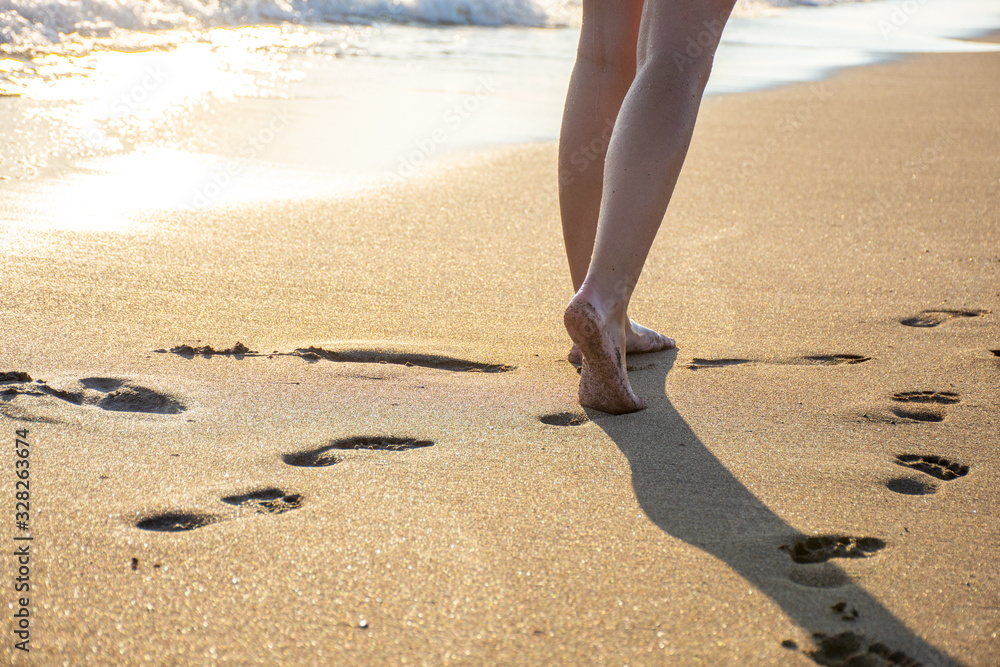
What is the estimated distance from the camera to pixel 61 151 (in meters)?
3.38

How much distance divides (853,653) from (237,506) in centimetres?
82

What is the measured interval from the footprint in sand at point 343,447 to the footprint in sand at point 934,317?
126 cm

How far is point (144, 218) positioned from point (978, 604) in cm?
240

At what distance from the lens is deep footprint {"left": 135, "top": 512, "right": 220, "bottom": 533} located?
124 cm

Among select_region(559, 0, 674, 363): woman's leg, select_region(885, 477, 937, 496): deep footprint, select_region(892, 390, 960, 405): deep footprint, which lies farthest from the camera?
select_region(559, 0, 674, 363): woman's leg

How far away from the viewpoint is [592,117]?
6.31ft

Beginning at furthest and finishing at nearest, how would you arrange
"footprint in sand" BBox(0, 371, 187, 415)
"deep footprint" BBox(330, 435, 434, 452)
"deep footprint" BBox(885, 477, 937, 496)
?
"footprint in sand" BBox(0, 371, 187, 415) < "deep footprint" BBox(330, 435, 434, 452) < "deep footprint" BBox(885, 477, 937, 496)

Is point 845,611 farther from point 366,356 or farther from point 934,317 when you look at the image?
point 934,317

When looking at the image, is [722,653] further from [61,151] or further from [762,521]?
[61,151]

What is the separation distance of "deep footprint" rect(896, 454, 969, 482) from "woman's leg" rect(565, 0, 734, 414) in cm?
48

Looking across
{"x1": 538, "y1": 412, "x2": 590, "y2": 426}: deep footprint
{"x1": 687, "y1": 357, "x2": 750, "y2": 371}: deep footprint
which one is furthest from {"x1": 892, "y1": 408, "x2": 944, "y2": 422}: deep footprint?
{"x1": 538, "y1": 412, "x2": 590, "y2": 426}: deep footprint

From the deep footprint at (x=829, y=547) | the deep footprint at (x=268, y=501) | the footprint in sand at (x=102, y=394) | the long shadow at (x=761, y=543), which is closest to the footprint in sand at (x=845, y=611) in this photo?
the long shadow at (x=761, y=543)

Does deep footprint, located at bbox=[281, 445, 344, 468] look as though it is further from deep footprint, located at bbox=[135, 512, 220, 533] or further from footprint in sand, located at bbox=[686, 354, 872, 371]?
footprint in sand, located at bbox=[686, 354, 872, 371]

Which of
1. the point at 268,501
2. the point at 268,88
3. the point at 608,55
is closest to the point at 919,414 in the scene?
the point at 608,55
